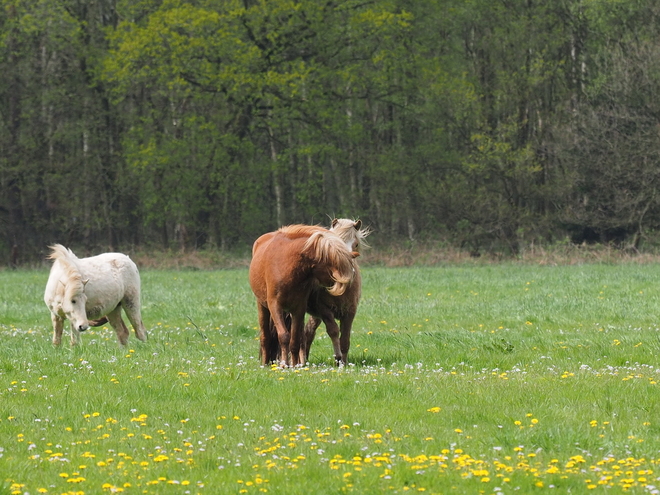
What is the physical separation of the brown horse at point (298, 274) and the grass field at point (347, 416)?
55cm

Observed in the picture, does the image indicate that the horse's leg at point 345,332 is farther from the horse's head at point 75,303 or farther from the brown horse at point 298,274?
the horse's head at point 75,303

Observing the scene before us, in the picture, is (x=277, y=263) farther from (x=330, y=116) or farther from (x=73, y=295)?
(x=330, y=116)

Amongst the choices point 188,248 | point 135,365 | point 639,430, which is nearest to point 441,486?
point 639,430

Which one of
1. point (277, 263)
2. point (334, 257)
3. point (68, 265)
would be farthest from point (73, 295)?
point (334, 257)

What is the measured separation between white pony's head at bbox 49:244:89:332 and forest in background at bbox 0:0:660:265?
98.5ft

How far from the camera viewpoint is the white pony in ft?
44.3

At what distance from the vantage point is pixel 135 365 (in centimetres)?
1025

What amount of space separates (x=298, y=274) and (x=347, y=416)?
→ 324 cm

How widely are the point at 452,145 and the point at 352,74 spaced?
24.3 ft

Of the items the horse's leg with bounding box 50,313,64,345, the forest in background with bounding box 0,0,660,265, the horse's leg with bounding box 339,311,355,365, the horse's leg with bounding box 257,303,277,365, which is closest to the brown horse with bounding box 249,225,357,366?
the horse's leg with bounding box 257,303,277,365

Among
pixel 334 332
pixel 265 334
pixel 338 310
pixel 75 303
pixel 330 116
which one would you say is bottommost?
pixel 265 334

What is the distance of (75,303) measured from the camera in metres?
13.5

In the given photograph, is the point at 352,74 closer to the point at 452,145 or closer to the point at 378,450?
the point at 452,145

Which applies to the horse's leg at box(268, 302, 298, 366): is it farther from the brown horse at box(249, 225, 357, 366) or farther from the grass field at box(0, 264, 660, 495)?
the grass field at box(0, 264, 660, 495)
